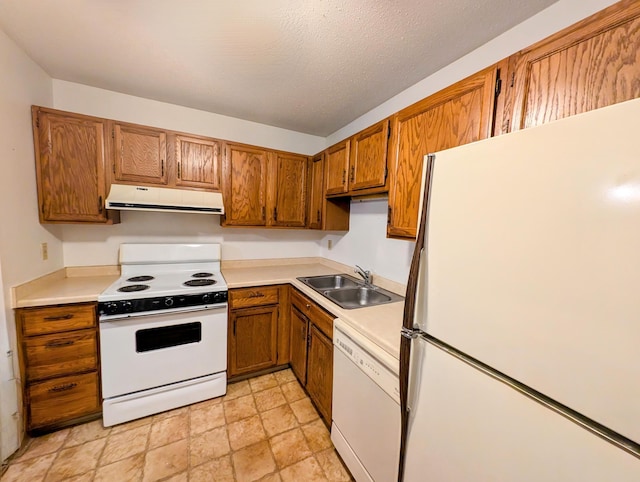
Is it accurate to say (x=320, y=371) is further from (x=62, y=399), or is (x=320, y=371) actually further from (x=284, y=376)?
(x=62, y=399)

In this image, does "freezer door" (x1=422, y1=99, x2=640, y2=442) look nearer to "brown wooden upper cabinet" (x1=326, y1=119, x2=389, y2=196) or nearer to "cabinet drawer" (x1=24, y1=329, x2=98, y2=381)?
"brown wooden upper cabinet" (x1=326, y1=119, x2=389, y2=196)

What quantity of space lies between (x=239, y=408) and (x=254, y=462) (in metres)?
0.48

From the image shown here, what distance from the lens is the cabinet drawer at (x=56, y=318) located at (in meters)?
1.53

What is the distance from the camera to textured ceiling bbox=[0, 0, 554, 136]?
1223 mm

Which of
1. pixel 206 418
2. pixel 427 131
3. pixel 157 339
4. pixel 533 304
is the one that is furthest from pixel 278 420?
pixel 427 131

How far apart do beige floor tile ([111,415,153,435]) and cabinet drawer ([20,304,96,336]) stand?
757mm

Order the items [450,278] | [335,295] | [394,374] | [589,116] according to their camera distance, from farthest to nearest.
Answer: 1. [335,295]
2. [394,374]
3. [450,278]
4. [589,116]

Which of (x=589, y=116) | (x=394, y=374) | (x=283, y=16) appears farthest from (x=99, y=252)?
(x=589, y=116)

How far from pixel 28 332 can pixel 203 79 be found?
207 cm

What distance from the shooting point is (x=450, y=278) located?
0.81m

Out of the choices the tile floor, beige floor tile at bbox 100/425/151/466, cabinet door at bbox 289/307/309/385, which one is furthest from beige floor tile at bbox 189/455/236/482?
cabinet door at bbox 289/307/309/385

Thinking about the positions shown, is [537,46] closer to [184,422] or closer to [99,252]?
[184,422]

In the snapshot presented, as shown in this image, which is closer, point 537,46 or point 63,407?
point 537,46

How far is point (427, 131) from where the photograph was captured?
136 centimetres
